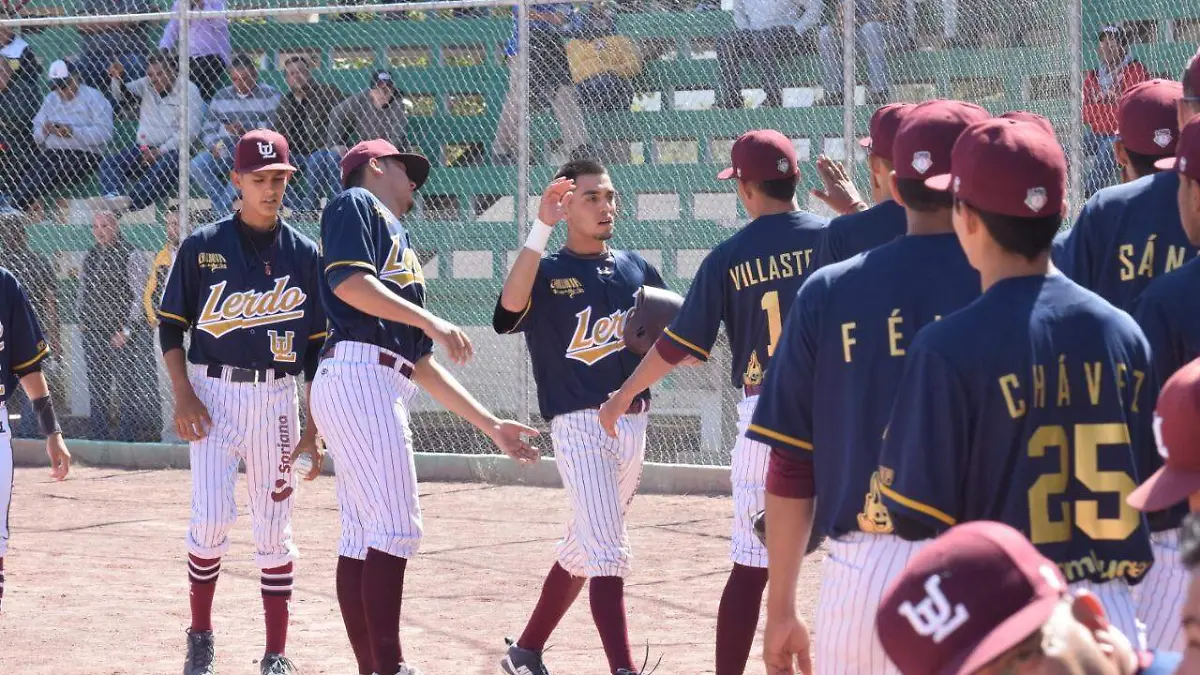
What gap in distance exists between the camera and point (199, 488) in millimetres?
6164

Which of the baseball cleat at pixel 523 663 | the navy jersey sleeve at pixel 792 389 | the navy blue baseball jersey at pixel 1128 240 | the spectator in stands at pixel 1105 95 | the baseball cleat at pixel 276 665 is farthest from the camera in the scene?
the spectator in stands at pixel 1105 95

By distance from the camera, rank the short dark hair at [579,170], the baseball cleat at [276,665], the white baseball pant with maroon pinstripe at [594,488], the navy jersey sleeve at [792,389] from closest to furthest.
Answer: the navy jersey sleeve at [792,389] → the white baseball pant with maroon pinstripe at [594,488] → the baseball cleat at [276,665] → the short dark hair at [579,170]

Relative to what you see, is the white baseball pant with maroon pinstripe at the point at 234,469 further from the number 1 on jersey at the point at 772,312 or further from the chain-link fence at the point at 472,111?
the chain-link fence at the point at 472,111

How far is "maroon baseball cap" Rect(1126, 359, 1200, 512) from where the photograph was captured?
2332mm

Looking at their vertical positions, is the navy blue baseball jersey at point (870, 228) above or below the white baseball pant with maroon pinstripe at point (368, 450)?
above

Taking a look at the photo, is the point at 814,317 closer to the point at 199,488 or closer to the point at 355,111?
the point at 199,488

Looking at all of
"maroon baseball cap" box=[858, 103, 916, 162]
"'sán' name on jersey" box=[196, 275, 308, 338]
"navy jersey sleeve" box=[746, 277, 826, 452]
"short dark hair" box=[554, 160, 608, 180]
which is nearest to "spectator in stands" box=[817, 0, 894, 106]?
"short dark hair" box=[554, 160, 608, 180]

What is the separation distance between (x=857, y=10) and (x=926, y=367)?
8297 mm

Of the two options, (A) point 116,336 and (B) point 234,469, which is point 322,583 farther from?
(A) point 116,336

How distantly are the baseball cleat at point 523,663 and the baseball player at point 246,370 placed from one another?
900mm

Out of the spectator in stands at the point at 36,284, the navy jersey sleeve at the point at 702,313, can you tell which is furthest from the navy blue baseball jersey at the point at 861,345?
the spectator in stands at the point at 36,284

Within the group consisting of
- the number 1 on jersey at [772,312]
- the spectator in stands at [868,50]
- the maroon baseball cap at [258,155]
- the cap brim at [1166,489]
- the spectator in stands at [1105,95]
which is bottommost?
the cap brim at [1166,489]

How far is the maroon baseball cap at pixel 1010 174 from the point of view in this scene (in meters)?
2.74

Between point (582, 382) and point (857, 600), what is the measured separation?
2.71 metres
